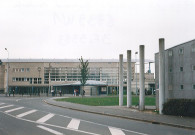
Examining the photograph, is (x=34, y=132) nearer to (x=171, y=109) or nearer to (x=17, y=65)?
(x=171, y=109)

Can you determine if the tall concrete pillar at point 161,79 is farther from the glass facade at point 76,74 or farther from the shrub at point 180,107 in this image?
the glass facade at point 76,74

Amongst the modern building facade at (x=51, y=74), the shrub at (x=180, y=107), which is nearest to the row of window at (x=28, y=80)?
the modern building facade at (x=51, y=74)

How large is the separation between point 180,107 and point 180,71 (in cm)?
313

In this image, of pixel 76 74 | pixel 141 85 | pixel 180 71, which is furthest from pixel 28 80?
pixel 180 71

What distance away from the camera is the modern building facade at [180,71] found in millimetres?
18500

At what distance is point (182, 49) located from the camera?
63.7ft

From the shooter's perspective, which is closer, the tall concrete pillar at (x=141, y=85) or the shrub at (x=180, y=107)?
the shrub at (x=180, y=107)

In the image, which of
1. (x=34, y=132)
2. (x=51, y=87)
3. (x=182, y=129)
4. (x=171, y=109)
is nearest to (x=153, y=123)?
(x=182, y=129)

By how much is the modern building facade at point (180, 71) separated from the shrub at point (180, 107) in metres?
1.26

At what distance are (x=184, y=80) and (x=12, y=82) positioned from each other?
75070 millimetres

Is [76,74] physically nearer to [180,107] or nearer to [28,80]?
[28,80]

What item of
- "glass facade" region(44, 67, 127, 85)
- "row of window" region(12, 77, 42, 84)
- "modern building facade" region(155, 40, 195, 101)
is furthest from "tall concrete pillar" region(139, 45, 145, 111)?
"row of window" region(12, 77, 42, 84)

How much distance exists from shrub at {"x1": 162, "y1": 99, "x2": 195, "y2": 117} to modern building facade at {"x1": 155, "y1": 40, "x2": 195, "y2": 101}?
126cm

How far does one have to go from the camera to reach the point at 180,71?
19.6m
